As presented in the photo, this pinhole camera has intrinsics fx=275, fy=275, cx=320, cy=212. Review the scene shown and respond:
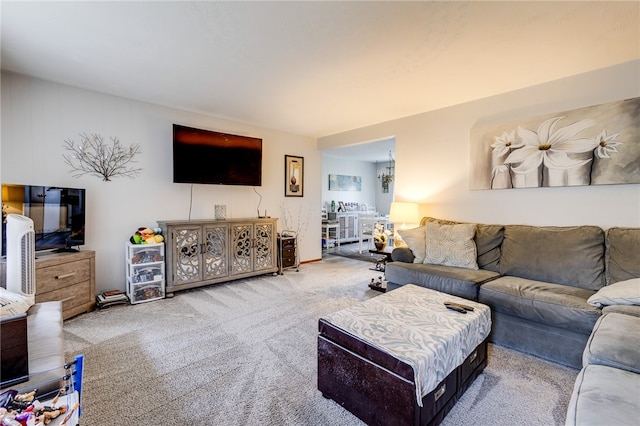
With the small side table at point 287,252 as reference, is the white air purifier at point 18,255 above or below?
above

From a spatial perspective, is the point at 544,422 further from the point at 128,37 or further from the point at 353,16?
the point at 128,37

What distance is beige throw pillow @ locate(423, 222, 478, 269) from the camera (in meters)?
2.82

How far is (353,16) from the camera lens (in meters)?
1.76

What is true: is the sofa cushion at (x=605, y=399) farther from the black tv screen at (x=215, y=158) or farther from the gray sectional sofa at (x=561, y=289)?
the black tv screen at (x=215, y=158)

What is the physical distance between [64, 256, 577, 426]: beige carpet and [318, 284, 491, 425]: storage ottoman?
0.13 metres

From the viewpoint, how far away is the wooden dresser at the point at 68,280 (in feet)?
7.96

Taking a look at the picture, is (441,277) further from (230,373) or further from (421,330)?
(230,373)

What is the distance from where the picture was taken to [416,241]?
122 inches

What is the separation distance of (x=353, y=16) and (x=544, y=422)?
8.47 feet

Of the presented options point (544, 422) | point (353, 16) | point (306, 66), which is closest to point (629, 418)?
point (544, 422)

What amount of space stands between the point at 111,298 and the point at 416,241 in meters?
3.39

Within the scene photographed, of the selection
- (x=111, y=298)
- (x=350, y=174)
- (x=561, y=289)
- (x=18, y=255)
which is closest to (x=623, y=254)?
(x=561, y=289)

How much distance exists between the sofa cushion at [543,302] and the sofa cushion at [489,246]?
38 centimetres

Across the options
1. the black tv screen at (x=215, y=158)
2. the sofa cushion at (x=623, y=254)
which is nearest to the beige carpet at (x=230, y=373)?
the sofa cushion at (x=623, y=254)
